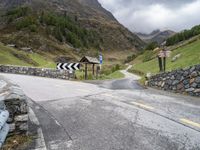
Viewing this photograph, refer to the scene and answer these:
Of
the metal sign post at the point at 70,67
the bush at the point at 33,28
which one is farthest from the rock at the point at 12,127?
the bush at the point at 33,28

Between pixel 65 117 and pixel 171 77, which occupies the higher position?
pixel 171 77

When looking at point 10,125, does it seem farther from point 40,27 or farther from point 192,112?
point 40,27

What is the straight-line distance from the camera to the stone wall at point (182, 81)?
1221cm

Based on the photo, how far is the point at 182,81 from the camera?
532 inches

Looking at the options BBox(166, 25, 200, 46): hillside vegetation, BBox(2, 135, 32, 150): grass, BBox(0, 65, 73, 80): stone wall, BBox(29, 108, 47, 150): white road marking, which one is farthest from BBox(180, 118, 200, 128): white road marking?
BBox(166, 25, 200, 46): hillside vegetation

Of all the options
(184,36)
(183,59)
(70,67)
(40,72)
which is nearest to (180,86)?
(70,67)

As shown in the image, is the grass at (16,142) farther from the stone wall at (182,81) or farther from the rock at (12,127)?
the stone wall at (182,81)

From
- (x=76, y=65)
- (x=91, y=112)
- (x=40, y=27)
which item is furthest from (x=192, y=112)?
(x=40, y=27)

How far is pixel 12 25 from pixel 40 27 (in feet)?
43.6

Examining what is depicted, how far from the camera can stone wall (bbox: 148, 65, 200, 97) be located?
1221cm

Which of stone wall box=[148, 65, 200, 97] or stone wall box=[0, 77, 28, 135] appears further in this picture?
stone wall box=[148, 65, 200, 97]

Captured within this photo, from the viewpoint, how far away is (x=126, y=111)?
7.39 meters

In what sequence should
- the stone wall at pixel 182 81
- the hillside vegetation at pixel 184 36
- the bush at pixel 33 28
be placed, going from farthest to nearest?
the bush at pixel 33 28 → the hillside vegetation at pixel 184 36 → the stone wall at pixel 182 81

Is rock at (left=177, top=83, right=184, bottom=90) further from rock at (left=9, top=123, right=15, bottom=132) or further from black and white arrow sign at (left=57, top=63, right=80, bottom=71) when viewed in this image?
black and white arrow sign at (left=57, top=63, right=80, bottom=71)
